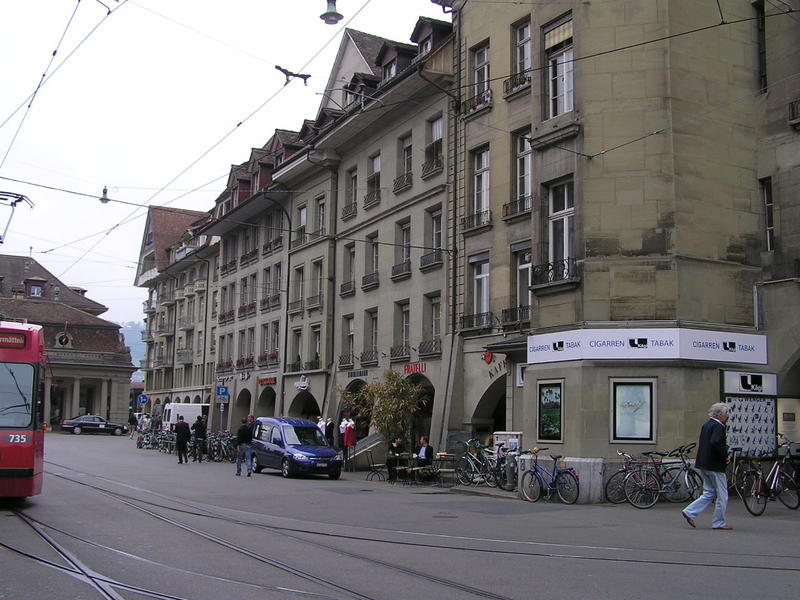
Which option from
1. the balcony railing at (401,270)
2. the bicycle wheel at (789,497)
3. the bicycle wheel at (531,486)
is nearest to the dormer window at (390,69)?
the balcony railing at (401,270)

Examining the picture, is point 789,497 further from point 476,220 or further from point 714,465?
point 476,220

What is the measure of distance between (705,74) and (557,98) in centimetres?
345

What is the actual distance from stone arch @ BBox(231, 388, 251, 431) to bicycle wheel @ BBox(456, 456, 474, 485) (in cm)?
2851

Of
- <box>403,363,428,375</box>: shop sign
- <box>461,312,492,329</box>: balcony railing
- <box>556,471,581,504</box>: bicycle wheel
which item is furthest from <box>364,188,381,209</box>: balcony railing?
<box>556,471,581,504</box>: bicycle wheel

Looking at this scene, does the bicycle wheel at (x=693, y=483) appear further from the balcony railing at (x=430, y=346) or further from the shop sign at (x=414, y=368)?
the shop sign at (x=414, y=368)

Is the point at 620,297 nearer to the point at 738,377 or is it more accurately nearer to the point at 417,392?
the point at 738,377

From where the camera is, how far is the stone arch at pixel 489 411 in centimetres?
2722

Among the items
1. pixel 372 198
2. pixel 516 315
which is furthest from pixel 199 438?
pixel 516 315

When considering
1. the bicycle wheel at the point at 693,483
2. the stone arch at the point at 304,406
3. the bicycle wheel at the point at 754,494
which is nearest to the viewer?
the bicycle wheel at the point at 754,494

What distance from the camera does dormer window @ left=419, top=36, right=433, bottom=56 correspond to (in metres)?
32.8

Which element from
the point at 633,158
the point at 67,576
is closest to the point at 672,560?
the point at 67,576

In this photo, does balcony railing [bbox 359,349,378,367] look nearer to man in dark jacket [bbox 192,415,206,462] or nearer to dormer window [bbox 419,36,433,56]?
man in dark jacket [bbox 192,415,206,462]

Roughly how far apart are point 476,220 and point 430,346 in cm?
483

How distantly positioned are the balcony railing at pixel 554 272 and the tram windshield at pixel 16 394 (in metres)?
11.3
